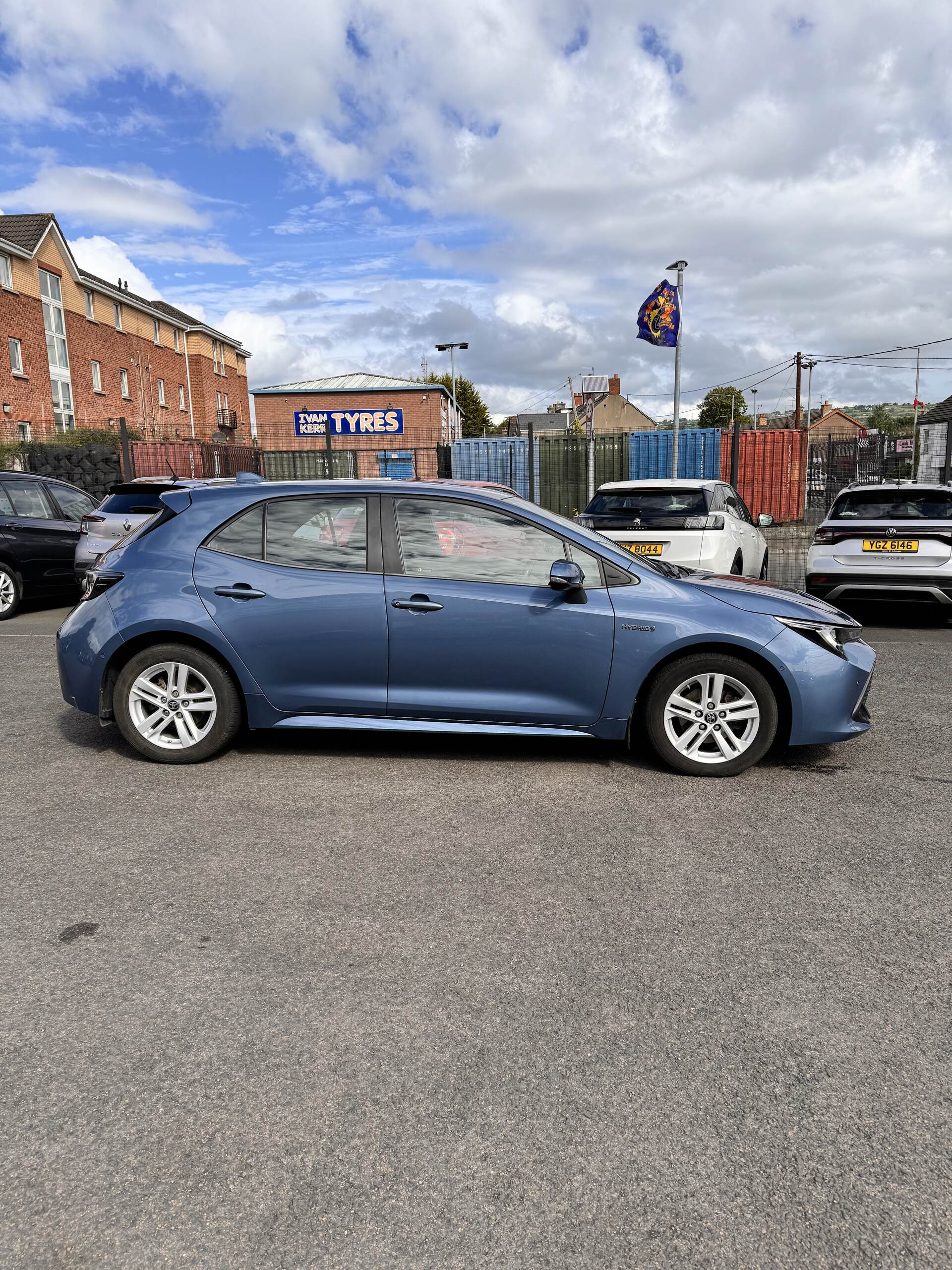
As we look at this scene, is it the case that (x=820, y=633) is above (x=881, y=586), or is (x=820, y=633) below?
above

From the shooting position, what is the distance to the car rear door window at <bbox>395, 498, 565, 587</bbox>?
194 inches

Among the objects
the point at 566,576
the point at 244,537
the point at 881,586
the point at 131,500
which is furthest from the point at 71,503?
the point at 881,586

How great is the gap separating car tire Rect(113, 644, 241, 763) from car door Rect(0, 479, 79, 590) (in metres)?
7.01

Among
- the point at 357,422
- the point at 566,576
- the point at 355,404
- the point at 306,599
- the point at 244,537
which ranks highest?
the point at 355,404

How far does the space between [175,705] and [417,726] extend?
1.36 m

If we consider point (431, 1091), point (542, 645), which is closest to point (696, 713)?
point (542, 645)

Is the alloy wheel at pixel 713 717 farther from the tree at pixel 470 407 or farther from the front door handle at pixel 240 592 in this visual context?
the tree at pixel 470 407

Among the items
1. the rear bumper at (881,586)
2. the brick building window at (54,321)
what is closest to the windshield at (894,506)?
the rear bumper at (881,586)

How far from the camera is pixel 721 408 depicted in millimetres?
93625

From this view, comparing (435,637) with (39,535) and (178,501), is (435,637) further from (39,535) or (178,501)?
(39,535)

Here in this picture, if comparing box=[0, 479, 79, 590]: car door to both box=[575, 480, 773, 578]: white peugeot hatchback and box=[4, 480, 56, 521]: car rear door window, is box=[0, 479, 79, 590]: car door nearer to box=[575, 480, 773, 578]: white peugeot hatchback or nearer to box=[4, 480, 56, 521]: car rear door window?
box=[4, 480, 56, 521]: car rear door window

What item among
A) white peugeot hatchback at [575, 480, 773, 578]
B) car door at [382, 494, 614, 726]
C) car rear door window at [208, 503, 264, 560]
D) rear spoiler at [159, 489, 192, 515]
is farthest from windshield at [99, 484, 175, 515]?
car door at [382, 494, 614, 726]

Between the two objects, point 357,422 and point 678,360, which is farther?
point 357,422

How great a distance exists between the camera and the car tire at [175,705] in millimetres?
5039
